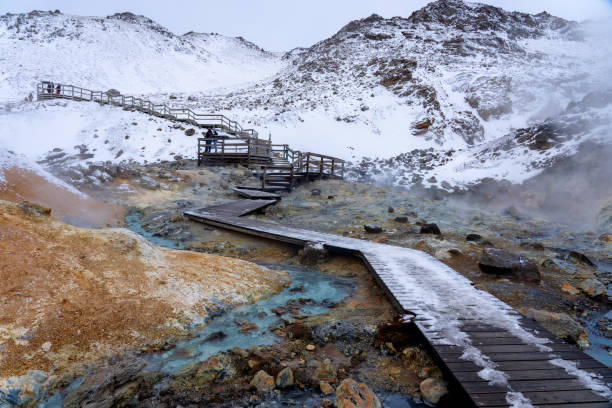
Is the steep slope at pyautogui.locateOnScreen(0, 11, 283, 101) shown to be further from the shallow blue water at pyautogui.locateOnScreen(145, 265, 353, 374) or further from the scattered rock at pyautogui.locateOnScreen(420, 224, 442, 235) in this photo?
the scattered rock at pyautogui.locateOnScreen(420, 224, 442, 235)

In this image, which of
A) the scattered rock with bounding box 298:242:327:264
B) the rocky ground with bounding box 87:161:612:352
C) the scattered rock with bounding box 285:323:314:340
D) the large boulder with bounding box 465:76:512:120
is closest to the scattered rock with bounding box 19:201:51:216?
the rocky ground with bounding box 87:161:612:352

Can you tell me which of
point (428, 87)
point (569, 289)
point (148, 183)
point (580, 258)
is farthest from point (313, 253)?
point (428, 87)

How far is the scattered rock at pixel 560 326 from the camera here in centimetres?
408

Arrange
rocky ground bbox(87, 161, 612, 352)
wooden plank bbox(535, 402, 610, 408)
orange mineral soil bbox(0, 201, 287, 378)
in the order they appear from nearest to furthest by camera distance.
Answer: wooden plank bbox(535, 402, 610, 408)
orange mineral soil bbox(0, 201, 287, 378)
rocky ground bbox(87, 161, 612, 352)

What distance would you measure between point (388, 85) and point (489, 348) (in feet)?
108

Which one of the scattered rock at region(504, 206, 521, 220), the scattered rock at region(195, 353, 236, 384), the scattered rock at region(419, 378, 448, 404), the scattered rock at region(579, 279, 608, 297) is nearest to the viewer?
the scattered rock at region(419, 378, 448, 404)

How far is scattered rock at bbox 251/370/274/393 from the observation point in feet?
10.7

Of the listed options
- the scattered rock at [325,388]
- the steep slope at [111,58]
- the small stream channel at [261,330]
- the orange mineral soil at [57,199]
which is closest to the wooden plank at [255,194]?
the orange mineral soil at [57,199]

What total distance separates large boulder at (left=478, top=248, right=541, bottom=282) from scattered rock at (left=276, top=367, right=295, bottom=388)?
4.69 meters

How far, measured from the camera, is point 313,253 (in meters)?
7.41

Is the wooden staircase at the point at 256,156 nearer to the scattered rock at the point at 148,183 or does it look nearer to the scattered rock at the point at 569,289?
the scattered rock at the point at 148,183

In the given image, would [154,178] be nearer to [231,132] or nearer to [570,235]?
[231,132]

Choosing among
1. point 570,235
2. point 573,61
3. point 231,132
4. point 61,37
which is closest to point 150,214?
point 570,235

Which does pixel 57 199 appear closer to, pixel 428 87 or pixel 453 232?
pixel 453 232
